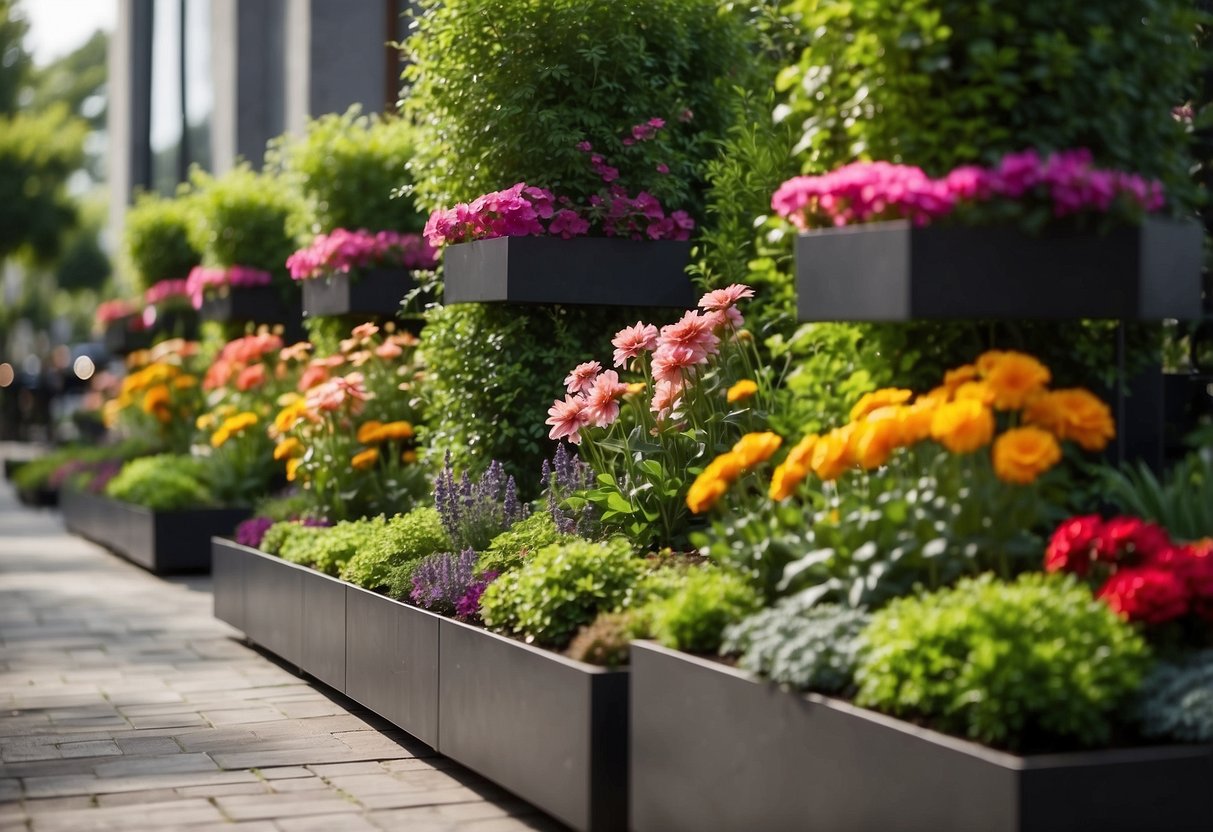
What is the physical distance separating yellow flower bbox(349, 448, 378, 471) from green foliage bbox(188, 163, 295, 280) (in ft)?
15.4

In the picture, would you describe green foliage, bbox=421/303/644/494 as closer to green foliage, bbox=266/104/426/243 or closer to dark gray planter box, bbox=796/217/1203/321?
green foliage, bbox=266/104/426/243

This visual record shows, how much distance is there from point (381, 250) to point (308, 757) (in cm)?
461

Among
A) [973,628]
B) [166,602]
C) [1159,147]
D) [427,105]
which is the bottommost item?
[166,602]

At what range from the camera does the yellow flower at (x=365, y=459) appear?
7953 millimetres

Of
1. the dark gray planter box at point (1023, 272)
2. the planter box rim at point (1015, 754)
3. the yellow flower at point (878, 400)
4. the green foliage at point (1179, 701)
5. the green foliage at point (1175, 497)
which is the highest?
the dark gray planter box at point (1023, 272)

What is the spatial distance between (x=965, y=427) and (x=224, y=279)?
30.8 ft

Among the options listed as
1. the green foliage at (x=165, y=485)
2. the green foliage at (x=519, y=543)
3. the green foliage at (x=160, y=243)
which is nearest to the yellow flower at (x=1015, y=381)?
the green foliage at (x=519, y=543)

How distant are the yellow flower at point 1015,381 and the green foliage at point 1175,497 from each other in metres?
0.33

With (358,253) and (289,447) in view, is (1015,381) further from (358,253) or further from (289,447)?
(358,253)

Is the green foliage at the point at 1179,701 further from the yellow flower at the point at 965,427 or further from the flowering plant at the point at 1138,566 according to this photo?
the yellow flower at the point at 965,427

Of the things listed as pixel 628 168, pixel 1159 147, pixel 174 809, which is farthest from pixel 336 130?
pixel 1159 147

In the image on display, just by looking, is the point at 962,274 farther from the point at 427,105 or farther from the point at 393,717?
the point at 427,105

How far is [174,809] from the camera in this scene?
489 centimetres

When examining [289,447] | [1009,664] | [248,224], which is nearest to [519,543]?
[1009,664]
